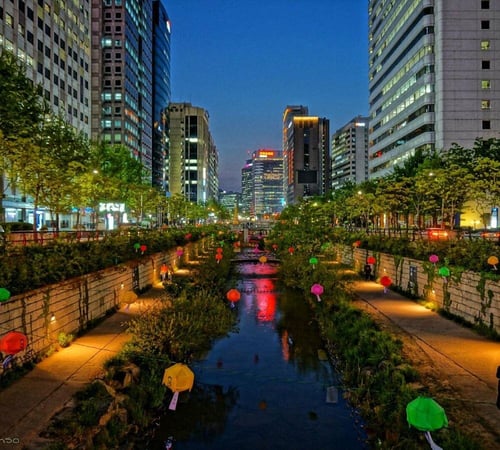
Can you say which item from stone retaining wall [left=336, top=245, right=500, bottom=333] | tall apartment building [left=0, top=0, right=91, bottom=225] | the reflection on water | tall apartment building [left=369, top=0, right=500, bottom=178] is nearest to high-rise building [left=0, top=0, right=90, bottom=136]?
tall apartment building [left=0, top=0, right=91, bottom=225]

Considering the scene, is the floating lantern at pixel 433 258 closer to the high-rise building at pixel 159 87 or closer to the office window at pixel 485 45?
the office window at pixel 485 45

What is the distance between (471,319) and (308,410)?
900 cm

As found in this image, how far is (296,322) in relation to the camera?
76.4ft

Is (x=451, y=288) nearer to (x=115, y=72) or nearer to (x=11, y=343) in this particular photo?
(x=11, y=343)

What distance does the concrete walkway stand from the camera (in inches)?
370

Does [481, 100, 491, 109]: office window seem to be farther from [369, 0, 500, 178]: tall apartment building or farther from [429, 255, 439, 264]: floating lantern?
[429, 255, 439, 264]: floating lantern

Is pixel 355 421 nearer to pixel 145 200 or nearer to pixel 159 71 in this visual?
pixel 145 200

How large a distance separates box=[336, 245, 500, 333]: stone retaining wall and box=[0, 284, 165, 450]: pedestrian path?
12.6 meters

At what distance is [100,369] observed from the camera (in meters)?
12.5

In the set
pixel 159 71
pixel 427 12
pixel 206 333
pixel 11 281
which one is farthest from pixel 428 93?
pixel 159 71

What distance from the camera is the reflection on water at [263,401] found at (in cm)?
1089

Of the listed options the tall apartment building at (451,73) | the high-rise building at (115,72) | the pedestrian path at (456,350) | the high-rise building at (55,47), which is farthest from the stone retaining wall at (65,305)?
the high-rise building at (115,72)

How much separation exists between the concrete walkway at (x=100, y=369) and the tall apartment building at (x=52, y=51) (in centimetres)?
4799

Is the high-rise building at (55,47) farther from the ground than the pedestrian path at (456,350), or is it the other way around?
the high-rise building at (55,47)
